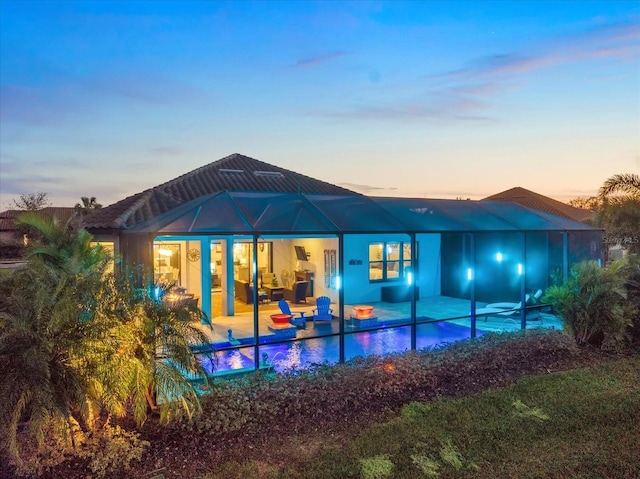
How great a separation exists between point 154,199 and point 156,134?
305 cm

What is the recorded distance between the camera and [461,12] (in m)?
10.4

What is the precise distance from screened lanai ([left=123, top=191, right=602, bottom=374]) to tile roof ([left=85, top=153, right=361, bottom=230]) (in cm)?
119

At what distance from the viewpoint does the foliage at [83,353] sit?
14.1 feet

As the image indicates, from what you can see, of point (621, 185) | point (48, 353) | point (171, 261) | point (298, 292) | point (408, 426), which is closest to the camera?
point (48, 353)

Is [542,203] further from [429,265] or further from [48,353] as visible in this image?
[48,353]

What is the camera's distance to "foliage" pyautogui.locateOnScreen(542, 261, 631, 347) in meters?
9.32

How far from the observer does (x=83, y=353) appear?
15.0 feet

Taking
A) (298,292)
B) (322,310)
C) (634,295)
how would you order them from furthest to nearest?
(298,292) < (322,310) < (634,295)

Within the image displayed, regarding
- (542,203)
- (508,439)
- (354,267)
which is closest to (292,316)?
(354,267)

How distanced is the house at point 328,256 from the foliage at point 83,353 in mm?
1120

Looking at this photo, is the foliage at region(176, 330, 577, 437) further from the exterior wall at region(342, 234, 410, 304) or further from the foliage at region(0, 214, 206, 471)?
the exterior wall at region(342, 234, 410, 304)

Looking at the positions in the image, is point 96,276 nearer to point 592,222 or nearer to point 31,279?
point 31,279

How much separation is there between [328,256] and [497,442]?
36.4 ft

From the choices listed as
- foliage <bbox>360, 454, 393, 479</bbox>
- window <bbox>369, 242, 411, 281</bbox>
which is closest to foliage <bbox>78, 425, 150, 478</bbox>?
foliage <bbox>360, 454, 393, 479</bbox>
